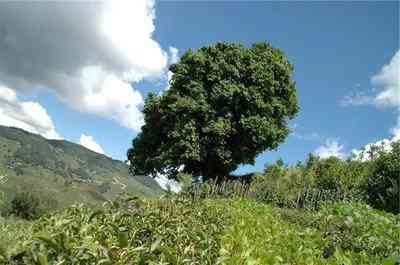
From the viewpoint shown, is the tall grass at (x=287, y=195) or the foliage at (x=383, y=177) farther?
the tall grass at (x=287, y=195)

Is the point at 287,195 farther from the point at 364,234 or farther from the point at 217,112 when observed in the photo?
the point at 364,234

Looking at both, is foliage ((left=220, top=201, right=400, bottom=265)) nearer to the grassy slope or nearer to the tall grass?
the grassy slope

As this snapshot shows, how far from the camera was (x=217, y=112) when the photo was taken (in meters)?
31.7

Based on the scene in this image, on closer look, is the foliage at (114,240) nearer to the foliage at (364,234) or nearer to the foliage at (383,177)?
the foliage at (364,234)

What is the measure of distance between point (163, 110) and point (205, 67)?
14.9ft

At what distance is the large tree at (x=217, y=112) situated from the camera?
3089 cm

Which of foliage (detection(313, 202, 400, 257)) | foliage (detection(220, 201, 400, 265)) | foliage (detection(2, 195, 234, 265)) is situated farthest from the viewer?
foliage (detection(313, 202, 400, 257))

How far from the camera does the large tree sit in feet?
101

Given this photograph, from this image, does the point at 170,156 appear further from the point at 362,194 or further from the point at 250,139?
the point at 362,194

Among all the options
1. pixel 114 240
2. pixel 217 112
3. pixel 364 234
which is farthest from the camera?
pixel 217 112

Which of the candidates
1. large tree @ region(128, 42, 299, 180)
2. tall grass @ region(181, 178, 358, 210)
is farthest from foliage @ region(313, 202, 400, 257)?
large tree @ region(128, 42, 299, 180)

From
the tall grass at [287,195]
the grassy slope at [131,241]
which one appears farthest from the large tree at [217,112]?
the grassy slope at [131,241]

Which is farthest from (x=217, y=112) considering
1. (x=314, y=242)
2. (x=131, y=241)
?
(x=131, y=241)

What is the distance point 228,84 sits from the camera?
3197cm
